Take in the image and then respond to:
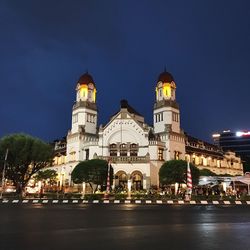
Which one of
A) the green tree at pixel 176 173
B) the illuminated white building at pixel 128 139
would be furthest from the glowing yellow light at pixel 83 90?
the green tree at pixel 176 173

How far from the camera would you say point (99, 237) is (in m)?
12.8

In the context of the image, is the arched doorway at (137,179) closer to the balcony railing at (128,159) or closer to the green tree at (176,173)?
the balcony railing at (128,159)

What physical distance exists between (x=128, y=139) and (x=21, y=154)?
29.7 m

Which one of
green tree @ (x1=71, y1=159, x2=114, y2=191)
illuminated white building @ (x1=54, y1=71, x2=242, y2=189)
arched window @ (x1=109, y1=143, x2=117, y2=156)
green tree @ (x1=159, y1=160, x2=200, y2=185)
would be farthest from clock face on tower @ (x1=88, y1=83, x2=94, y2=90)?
green tree @ (x1=159, y1=160, x2=200, y2=185)

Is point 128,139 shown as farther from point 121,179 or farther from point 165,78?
point 165,78

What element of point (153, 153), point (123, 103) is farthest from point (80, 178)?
point (123, 103)

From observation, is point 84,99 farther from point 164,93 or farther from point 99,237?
point 99,237

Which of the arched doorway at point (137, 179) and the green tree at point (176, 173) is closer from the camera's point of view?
the green tree at point (176, 173)

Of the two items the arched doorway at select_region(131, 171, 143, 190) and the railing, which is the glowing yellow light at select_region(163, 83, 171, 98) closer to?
the railing

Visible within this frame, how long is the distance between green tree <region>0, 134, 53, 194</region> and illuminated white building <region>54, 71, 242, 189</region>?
1768cm

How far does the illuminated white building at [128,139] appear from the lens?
264ft

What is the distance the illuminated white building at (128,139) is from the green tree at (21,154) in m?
17.7

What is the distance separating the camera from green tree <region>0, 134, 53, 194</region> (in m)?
64.0

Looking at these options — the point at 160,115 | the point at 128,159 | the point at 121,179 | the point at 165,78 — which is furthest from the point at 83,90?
the point at 121,179
